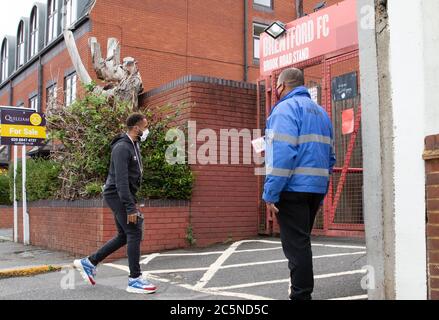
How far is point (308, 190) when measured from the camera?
4.25 metres

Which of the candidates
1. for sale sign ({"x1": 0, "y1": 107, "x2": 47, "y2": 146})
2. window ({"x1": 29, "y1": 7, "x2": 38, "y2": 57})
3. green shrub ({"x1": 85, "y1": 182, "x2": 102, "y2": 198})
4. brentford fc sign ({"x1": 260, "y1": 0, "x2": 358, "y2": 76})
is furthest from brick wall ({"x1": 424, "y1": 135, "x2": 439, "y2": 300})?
window ({"x1": 29, "y1": 7, "x2": 38, "y2": 57})

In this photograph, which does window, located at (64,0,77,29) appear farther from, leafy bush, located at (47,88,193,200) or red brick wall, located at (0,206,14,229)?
leafy bush, located at (47,88,193,200)

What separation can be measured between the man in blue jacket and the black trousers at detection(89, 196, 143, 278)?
1911 mm

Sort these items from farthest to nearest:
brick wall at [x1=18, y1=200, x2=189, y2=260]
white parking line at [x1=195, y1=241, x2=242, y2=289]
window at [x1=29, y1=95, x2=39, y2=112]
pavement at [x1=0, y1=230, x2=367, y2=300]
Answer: window at [x1=29, y1=95, x2=39, y2=112]
brick wall at [x1=18, y1=200, x2=189, y2=260]
white parking line at [x1=195, y1=241, x2=242, y2=289]
pavement at [x1=0, y1=230, x2=367, y2=300]

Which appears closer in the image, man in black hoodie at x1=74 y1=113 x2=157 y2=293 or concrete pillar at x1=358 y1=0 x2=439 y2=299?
concrete pillar at x1=358 y1=0 x2=439 y2=299

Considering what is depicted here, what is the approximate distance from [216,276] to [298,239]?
241cm

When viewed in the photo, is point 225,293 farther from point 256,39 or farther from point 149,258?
point 256,39

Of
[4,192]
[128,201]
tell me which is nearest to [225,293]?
[128,201]

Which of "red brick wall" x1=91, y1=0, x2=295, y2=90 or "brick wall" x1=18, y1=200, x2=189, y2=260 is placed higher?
"red brick wall" x1=91, y1=0, x2=295, y2=90

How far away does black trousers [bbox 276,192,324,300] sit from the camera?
4.25 metres

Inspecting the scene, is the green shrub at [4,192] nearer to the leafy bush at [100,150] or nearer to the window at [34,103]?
the window at [34,103]

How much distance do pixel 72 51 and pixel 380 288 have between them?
422 inches

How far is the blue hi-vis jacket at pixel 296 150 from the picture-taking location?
4152 mm
